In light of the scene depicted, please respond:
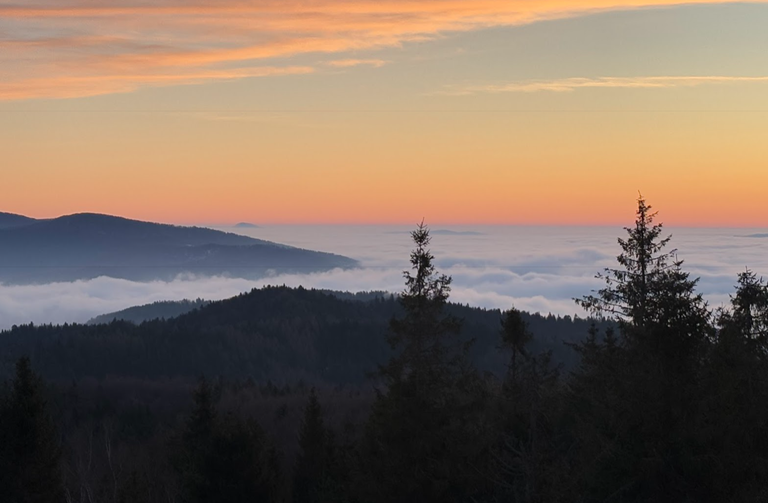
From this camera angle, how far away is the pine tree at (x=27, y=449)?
3022cm

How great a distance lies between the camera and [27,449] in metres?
30.6

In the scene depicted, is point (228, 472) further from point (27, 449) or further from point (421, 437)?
point (421, 437)

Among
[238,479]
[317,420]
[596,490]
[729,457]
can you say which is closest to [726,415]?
[729,457]

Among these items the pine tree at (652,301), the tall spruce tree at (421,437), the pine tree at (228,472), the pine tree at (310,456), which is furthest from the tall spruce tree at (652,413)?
the pine tree at (310,456)

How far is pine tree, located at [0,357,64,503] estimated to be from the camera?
3022 centimetres

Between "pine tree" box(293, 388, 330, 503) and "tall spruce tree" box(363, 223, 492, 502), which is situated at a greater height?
"tall spruce tree" box(363, 223, 492, 502)

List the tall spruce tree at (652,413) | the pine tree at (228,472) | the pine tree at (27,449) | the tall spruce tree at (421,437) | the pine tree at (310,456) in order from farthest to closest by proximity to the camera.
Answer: the pine tree at (310,456)
the pine tree at (228,472)
the pine tree at (27,449)
the tall spruce tree at (421,437)
the tall spruce tree at (652,413)

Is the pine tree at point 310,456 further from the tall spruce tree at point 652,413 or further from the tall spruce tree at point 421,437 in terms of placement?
the tall spruce tree at point 652,413

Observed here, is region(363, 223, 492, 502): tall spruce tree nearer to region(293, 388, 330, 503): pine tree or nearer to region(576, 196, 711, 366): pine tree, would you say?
region(576, 196, 711, 366): pine tree

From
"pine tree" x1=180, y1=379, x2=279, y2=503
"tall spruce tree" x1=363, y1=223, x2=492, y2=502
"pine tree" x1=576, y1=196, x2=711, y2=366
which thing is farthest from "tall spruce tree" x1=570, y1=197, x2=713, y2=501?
"pine tree" x1=180, y1=379, x2=279, y2=503

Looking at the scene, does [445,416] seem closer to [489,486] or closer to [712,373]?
[489,486]

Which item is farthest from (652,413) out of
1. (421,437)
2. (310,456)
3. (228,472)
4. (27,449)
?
(310,456)

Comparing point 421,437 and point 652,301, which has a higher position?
point 652,301

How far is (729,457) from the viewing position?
1847 centimetres
